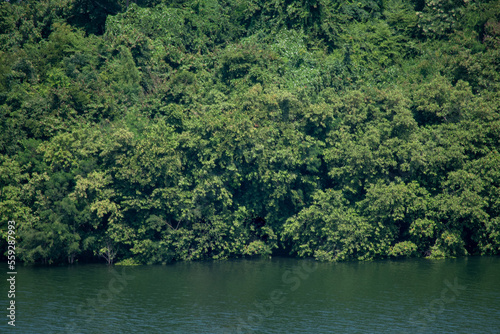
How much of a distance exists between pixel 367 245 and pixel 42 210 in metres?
23.2

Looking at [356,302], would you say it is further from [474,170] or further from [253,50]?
[253,50]

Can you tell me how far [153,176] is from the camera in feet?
132

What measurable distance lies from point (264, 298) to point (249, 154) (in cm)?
1172

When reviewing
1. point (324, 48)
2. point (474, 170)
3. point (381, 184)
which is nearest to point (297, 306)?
point (381, 184)

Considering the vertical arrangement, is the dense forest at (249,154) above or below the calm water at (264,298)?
above

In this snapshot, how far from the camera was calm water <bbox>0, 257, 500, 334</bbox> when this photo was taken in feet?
96.0

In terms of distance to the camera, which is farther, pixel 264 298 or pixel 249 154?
pixel 249 154

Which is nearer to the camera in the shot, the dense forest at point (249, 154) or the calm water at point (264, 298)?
the calm water at point (264, 298)

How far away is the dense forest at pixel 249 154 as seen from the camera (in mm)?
A: 39969

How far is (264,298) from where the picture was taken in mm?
33719

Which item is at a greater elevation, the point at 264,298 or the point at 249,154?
the point at 249,154

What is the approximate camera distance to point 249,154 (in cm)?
4144

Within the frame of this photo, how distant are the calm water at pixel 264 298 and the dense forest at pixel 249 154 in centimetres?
221

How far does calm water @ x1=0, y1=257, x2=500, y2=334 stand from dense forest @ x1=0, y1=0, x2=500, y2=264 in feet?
7.24
